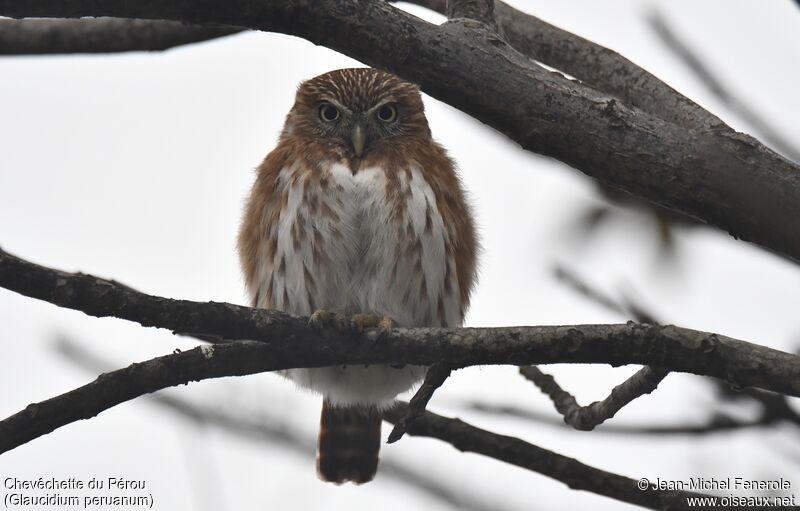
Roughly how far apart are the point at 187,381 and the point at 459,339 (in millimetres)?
957

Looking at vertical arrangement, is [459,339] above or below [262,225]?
below

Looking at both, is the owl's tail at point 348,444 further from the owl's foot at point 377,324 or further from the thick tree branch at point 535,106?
the thick tree branch at point 535,106

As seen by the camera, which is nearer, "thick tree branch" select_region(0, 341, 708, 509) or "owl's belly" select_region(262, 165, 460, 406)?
"thick tree branch" select_region(0, 341, 708, 509)

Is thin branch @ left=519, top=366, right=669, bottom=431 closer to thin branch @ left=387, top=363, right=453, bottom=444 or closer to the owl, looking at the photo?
thin branch @ left=387, top=363, right=453, bottom=444

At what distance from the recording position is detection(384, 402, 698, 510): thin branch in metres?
3.75

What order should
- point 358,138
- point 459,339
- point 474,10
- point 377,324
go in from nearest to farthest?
point 459,339, point 474,10, point 377,324, point 358,138

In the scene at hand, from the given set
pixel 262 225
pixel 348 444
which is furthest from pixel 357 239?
pixel 348 444

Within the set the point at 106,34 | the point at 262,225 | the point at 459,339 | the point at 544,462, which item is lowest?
the point at 544,462

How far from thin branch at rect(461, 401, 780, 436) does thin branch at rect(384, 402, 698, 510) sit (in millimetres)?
105

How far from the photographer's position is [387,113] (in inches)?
249

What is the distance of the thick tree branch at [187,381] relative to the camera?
299cm

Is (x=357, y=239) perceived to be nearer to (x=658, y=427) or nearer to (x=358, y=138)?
(x=358, y=138)

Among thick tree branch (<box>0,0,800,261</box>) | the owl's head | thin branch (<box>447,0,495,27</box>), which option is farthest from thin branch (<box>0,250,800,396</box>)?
the owl's head

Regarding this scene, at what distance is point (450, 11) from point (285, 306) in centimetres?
214
